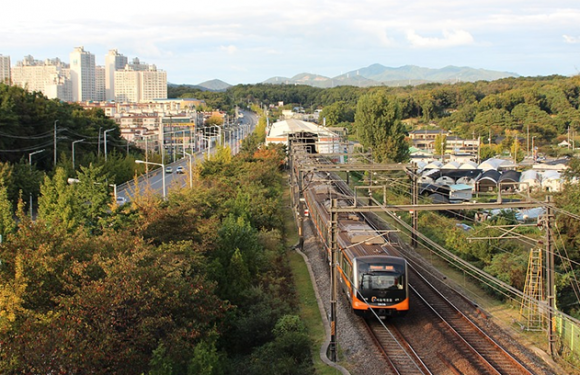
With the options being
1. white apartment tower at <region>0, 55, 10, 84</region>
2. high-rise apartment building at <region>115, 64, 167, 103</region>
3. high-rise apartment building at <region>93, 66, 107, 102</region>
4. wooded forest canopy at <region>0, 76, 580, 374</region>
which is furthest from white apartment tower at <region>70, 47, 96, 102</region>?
wooded forest canopy at <region>0, 76, 580, 374</region>

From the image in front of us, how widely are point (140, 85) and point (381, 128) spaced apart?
159m

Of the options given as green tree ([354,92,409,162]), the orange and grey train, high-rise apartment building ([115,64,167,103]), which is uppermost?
high-rise apartment building ([115,64,167,103])

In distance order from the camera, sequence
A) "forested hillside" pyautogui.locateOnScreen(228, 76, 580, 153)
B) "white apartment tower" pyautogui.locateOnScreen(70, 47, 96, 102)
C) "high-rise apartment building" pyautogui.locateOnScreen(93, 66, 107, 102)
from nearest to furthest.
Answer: "forested hillside" pyautogui.locateOnScreen(228, 76, 580, 153) → "white apartment tower" pyautogui.locateOnScreen(70, 47, 96, 102) → "high-rise apartment building" pyautogui.locateOnScreen(93, 66, 107, 102)

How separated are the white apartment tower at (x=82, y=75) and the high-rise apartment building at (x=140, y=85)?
26.5 feet

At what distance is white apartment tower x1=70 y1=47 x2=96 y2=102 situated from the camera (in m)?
188

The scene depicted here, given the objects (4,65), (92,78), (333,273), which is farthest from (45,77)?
(333,273)

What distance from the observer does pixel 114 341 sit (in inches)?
376

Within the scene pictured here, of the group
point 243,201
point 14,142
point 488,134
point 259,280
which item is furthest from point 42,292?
point 488,134

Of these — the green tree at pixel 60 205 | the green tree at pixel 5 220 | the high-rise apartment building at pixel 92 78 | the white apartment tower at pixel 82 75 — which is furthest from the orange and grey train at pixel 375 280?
the white apartment tower at pixel 82 75

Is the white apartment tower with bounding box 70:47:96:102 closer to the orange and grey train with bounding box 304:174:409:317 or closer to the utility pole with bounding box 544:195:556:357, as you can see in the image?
the orange and grey train with bounding box 304:174:409:317

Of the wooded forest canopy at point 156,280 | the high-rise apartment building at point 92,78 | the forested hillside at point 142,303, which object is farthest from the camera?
the high-rise apartment building at point 92,78

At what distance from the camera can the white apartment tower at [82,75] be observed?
187750 millimetres

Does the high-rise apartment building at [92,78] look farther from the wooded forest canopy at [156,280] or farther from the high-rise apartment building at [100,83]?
the wooded forest canopy at [156,280]

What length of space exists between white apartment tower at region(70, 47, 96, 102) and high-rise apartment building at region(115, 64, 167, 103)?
26.5 feet
